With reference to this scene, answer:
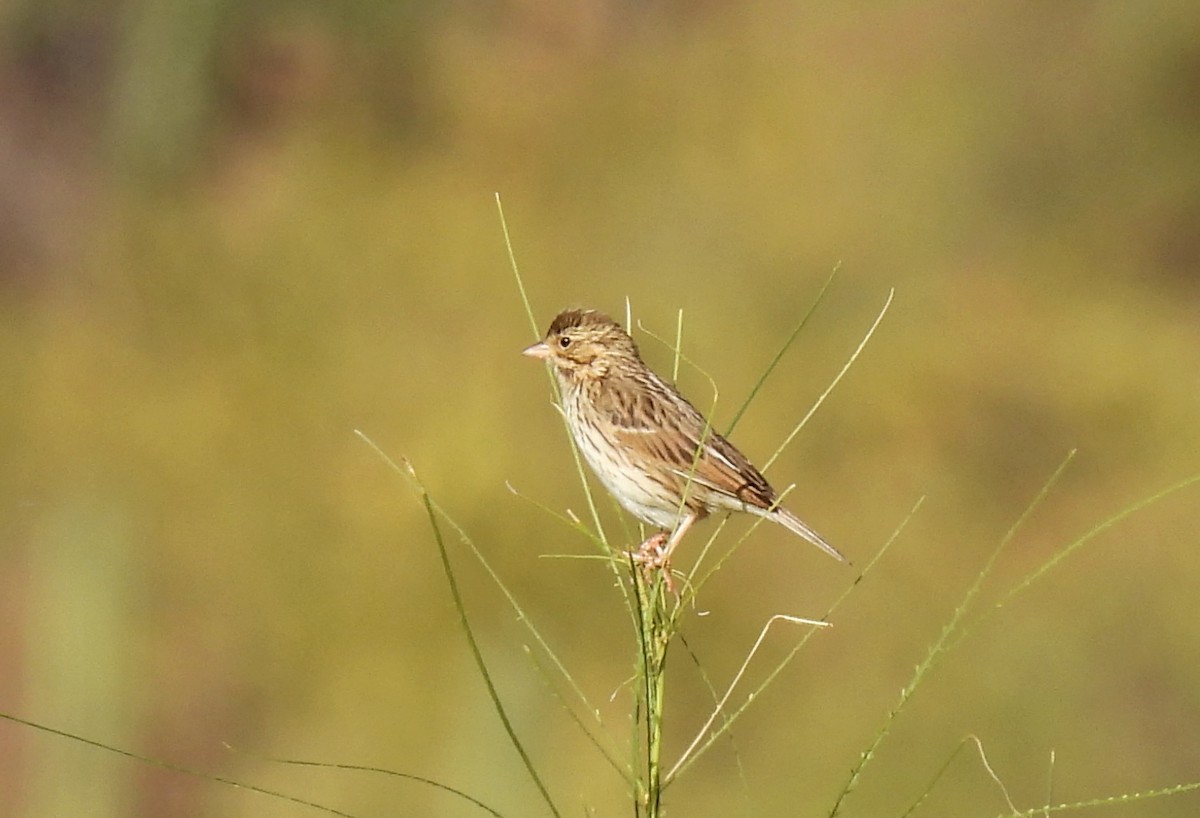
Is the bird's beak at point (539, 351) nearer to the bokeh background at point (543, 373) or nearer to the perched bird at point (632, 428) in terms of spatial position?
the perched bird at point (632, 428)

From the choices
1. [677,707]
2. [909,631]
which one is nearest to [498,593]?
[677,707]

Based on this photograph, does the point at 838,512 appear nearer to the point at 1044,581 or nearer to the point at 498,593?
the point at 1044,581

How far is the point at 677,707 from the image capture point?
421 inches

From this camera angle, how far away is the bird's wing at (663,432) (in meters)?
5.29

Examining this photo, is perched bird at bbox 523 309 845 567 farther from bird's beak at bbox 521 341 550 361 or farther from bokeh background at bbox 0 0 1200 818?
bokeh background at bbox 0 0 1200 818

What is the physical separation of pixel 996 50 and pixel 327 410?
701 centimetres

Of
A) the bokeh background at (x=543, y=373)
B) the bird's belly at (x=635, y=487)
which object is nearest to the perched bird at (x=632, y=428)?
the bird's belly at (x=635, y=487)

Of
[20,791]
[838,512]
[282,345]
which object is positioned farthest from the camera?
[282,345]

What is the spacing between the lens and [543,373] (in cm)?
1223

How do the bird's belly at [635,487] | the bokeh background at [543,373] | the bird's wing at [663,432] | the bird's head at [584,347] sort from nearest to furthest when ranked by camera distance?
the bird's wing at [663,432] → the bird's belly at [635,487] → the bird's head at [584,347] → the bokeh background at [543,373]

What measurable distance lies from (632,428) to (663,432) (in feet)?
0.33

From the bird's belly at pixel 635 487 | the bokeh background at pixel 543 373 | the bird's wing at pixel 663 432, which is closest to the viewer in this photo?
the bird's wing at pixel 663 432

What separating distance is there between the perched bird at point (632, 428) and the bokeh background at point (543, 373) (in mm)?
1413

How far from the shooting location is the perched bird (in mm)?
5344
